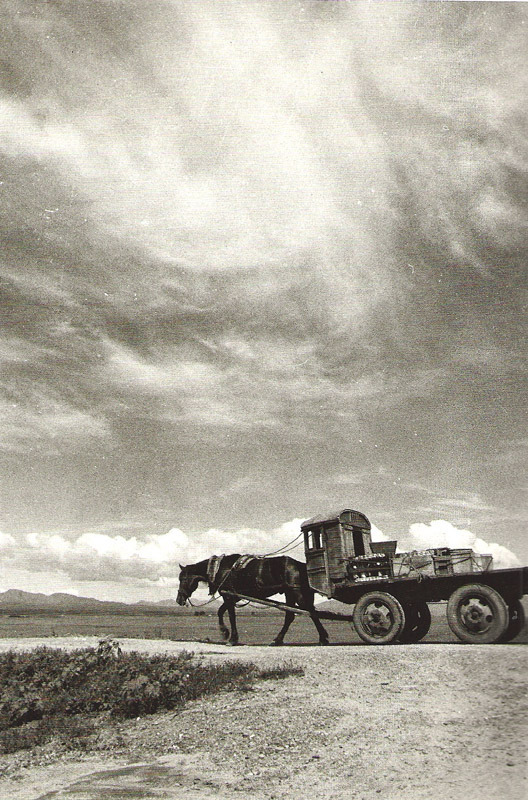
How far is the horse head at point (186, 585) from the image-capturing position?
563 inches

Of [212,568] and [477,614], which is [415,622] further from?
[212,568]

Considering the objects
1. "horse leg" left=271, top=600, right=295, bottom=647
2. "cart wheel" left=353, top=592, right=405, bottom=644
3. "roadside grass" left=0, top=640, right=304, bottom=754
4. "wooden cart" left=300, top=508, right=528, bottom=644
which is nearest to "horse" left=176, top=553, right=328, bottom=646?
"horse leg" left=271, top=600, right=295, bottom=647

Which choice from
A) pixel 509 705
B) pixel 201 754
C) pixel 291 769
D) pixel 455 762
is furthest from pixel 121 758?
pixel 509 705

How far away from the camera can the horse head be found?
1429cm

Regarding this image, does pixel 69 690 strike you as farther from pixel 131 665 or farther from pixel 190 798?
pixel 190 798

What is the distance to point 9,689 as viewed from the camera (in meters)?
9.09

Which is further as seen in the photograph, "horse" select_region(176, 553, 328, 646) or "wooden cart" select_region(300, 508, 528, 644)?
"horse" select_region(176, 553, 328, 646)

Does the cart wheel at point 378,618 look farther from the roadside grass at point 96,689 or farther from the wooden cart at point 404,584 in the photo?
the roadside grass at point 96,689

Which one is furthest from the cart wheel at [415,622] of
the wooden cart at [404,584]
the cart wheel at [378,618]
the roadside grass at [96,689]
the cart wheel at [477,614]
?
the roadside grass at [96,689]

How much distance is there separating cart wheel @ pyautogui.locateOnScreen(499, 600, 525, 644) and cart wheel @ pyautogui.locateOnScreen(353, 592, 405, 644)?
1.85 m

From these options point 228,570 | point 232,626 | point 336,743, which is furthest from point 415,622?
point 336,743

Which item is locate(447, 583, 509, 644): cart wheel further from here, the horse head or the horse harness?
the horse head

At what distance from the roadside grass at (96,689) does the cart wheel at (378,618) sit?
2481mm

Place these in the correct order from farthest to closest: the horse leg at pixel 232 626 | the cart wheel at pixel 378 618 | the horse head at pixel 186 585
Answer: the horse head at pixel 186 585, the horse leg at pixel 232 626, the cart wheel at pixel 378 618
